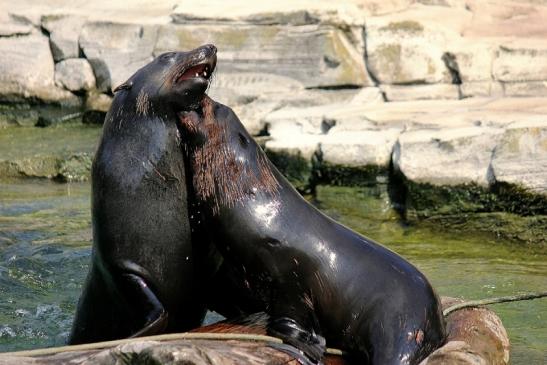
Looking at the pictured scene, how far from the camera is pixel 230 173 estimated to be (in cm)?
547

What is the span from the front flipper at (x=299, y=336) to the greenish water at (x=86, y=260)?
177cm

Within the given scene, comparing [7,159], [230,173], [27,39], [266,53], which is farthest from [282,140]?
[230,173]

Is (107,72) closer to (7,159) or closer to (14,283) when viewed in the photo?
(7,159)

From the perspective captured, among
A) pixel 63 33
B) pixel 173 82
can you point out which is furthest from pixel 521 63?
pixel 173 82

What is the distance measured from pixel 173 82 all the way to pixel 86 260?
3362mm

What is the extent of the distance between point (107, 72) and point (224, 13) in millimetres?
1377

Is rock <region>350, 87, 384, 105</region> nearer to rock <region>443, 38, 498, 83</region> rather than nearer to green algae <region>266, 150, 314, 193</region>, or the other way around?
rock <region>443, 38, 498, 83</region>

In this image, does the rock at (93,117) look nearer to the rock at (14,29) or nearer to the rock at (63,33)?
the rock at (63,33)

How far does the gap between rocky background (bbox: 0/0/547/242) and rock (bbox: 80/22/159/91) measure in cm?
1

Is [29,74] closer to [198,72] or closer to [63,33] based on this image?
[63,33]

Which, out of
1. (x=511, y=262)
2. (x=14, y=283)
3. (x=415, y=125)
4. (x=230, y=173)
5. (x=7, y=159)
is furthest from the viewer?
(x=7, y=159)

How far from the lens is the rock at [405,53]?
11.8 metres

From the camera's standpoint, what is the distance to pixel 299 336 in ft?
17.1

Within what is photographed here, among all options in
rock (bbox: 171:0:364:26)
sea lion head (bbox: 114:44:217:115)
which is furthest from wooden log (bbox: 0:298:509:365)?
rock (bbox: 171:0:364:26)
